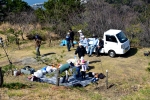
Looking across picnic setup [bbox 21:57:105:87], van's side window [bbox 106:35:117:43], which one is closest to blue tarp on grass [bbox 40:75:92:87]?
picnic setup [bbox 21:57:105:87]

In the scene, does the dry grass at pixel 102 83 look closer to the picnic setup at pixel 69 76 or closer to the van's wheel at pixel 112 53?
the van's wheel at pixel 112 53

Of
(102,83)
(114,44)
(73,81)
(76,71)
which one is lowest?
(102,83)

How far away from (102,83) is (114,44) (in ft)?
13.8

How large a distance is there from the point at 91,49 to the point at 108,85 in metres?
4.70

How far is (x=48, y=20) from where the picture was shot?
82.1 ft

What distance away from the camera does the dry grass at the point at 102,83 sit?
10188 mm

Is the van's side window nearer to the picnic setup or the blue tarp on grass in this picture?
the picnic setup

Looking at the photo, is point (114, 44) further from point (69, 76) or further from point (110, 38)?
point (69, 76)

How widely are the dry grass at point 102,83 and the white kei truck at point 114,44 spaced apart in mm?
395

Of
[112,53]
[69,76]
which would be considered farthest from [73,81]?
[112,53]

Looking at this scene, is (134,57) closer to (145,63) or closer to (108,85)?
(145,63)

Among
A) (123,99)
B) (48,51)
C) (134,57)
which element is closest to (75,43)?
(48,51)

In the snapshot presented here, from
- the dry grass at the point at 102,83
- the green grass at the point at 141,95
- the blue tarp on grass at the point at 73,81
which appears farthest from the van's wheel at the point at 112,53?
the green grass at the point at 141,95

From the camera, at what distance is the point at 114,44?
650 inches
